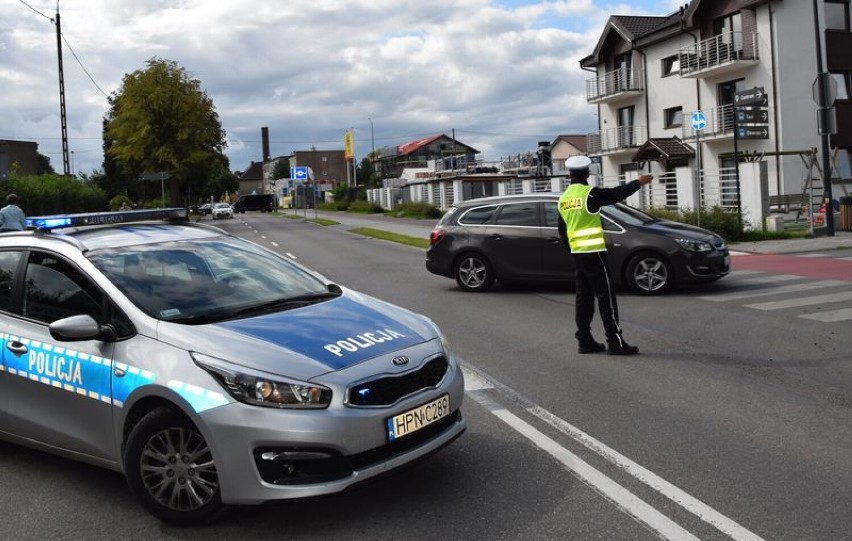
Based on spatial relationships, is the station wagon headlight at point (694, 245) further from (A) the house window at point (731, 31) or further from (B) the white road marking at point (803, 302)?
(A) the house window at point (731, 31)

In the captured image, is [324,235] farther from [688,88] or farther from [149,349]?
[149,349]

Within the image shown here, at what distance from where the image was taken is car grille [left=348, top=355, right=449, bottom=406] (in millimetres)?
3934

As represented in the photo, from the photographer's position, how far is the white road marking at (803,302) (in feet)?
35.3

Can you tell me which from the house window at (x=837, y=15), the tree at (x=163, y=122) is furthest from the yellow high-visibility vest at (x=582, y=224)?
the tree at (x=163, y=122)

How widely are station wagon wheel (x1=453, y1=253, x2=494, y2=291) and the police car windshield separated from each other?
7956 mm

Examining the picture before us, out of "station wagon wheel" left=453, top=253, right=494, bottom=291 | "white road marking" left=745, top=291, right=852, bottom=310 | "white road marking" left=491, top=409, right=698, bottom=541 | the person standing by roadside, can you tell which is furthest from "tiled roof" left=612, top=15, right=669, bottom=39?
"white road marking" left=491, top=409, right=698, bottom=541

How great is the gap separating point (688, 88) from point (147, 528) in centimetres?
3771

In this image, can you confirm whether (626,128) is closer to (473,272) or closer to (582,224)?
(473,272)

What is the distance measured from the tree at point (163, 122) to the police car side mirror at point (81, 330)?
43432 millimetres

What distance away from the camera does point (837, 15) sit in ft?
110

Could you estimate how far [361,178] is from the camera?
140 metres

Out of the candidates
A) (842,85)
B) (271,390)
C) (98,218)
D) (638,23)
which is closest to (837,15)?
(842,85)

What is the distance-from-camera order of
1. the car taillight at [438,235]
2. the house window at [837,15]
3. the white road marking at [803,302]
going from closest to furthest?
the white road marking at [803,302], the car taillight at [438,235], the house window at [837,15]

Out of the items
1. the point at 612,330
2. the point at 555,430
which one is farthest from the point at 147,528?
the point at 612,330
